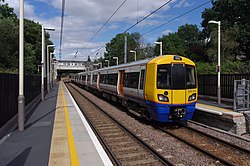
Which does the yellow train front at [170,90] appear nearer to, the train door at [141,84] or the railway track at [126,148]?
the train door at [141,84]

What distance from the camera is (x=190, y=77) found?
10445mm

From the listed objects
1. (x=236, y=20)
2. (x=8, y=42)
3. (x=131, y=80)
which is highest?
(x=236, y=20)

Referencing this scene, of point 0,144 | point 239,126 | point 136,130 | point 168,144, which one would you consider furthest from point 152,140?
point 0,144

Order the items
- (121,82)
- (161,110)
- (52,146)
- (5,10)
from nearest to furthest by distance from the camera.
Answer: (52,146), (161,110), (121,82), (5,10)

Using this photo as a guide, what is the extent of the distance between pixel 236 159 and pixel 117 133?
13.9 ft

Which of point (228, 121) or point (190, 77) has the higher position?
point (190, 77)

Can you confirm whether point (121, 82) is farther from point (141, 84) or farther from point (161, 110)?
point (161, 110)

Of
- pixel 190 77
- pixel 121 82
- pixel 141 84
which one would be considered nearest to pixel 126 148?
pixel 141 84

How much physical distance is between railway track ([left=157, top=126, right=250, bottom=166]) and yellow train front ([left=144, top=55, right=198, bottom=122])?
2.38 feet

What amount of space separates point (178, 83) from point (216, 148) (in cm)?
298

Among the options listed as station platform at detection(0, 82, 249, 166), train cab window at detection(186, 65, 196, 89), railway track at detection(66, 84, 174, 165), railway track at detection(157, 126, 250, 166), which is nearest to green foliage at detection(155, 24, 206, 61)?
train cab window at detection(186, 65, 196, 89)

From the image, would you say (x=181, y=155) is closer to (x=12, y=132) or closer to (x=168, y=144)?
(x=168, y=144)

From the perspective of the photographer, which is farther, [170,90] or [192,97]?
[192,97]

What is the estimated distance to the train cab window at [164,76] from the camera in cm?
988
